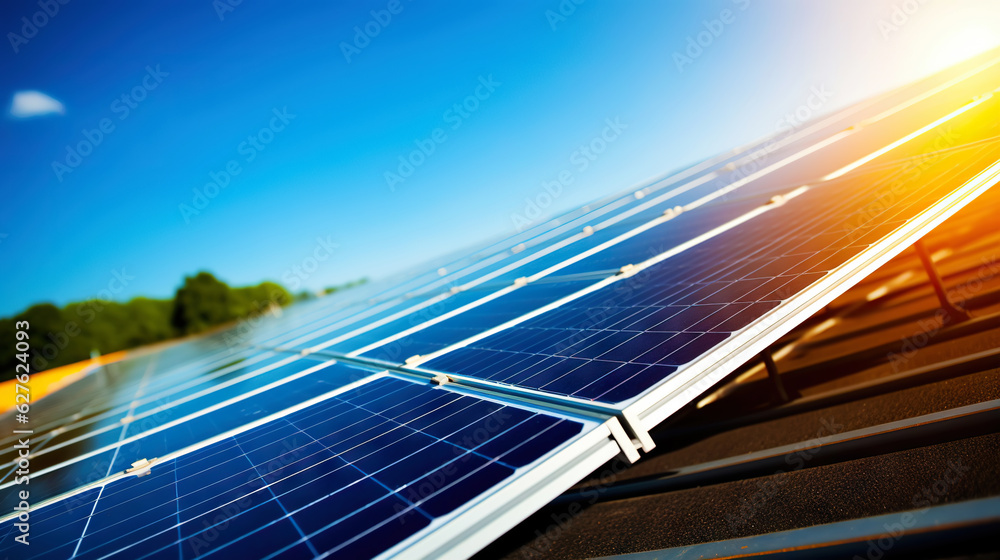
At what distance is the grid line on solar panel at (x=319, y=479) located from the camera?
2.01 meters

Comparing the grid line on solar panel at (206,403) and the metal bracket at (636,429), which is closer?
the metal bracket at (636,429)

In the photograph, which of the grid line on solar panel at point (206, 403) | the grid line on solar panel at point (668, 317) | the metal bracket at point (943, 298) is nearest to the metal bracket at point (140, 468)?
the grid line on solar panel at point (206, 403)

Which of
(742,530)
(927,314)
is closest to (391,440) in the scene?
(742,530)

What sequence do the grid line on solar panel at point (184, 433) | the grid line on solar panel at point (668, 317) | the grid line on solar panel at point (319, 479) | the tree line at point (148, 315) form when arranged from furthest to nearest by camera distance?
1. the tree line at point (148, 315)
2. the grid line on solar panel at point (184, 433)
3. the grid line on solar panel at point (668, 317)
4. the grid line on solar panel at point (319, 479)

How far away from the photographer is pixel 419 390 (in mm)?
3682

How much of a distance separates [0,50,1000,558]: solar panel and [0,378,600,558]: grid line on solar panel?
0.04ft

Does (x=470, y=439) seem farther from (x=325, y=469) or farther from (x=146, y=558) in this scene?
(x=146, y=558)

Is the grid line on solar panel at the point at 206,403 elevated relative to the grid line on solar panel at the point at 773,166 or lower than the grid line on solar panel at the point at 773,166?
elevated

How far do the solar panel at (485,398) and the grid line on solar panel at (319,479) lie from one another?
0.04 ft

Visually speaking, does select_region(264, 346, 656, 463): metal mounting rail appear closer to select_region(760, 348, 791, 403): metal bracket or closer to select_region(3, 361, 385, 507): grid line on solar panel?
select_region(3, 361, 385, 507): grid line on solar panel

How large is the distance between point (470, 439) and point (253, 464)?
1.63 meters

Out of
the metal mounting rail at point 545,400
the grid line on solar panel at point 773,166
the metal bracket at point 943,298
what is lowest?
the metal bracket at point 943,298

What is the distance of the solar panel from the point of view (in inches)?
81.1

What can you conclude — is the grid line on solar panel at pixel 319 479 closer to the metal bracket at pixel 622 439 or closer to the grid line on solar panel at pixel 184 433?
the metal bracket at pixel 622 439
